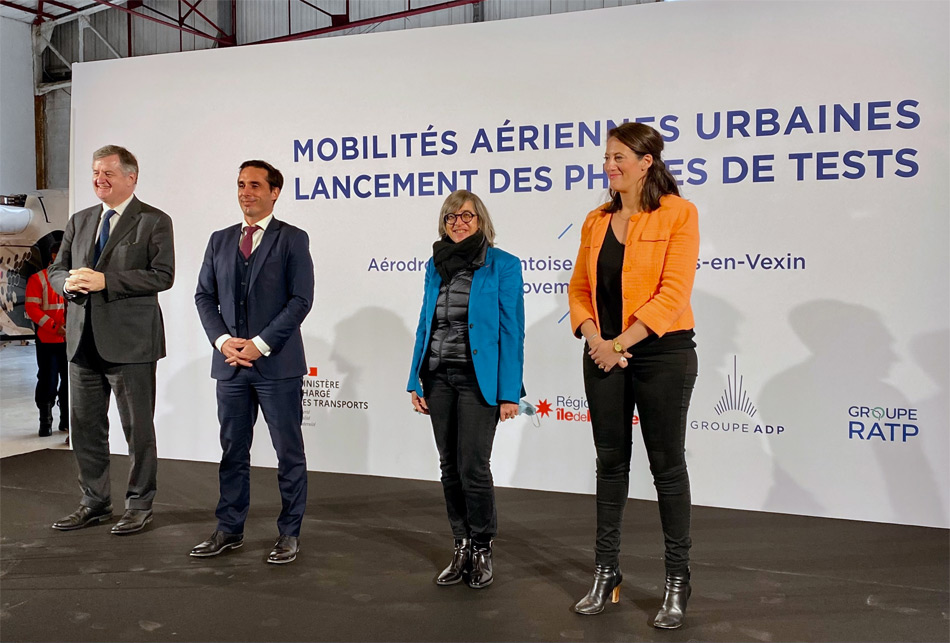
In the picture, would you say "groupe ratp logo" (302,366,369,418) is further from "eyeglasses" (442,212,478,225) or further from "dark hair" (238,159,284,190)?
"eyeglasses" (442,212,478,225)

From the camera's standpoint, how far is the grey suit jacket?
135 inches

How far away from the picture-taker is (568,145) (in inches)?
158

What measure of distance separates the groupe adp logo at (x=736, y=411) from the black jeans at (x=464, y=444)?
1.54m

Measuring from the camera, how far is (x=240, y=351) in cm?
303

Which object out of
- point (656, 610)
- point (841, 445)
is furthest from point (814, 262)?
point (656, 610)

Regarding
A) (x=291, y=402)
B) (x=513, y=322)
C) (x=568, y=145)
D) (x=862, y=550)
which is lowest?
(x=862, y=550)

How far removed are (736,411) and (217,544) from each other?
239 centimetres

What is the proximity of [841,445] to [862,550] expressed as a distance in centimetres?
59

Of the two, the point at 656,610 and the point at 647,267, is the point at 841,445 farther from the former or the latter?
the point at 647,267

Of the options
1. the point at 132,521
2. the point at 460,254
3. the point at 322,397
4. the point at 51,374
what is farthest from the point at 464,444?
the point at 51,374

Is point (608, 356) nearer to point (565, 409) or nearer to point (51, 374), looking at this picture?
point (565, 409)

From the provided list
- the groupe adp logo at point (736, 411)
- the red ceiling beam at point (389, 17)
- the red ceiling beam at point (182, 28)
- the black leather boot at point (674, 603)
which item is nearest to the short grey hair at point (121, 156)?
the black leather boot at point (674, 603)

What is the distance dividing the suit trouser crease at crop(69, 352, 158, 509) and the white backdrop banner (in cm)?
91

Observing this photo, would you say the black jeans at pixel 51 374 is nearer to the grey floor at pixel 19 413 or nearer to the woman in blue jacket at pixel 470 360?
the grey floor at pixel 19 413
